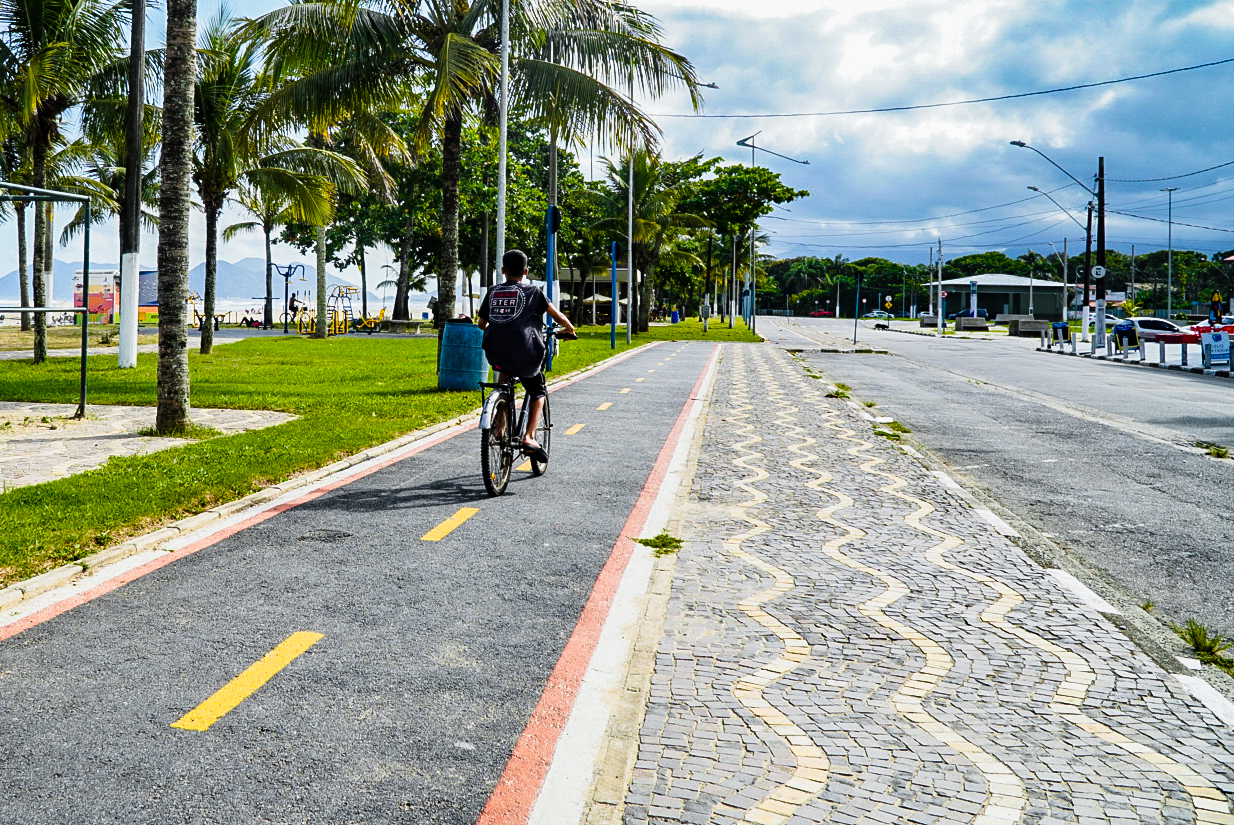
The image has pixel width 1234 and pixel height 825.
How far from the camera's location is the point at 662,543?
20.5 feet

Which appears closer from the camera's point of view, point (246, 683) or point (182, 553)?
point (246, 683)

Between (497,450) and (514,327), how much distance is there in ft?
3.06

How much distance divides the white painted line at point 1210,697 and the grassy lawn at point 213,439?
5353mm

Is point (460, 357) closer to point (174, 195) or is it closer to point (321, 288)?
point (174, 195)

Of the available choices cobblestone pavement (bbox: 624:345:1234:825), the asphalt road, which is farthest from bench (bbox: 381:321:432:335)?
cobblestone pavement (bbox: 624:345:1234:825)

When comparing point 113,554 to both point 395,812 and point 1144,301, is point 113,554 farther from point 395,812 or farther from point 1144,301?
point 1144,301

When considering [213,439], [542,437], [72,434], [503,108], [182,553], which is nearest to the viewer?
[182,553]

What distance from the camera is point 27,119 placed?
56.2ft

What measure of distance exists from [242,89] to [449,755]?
78.0 ft

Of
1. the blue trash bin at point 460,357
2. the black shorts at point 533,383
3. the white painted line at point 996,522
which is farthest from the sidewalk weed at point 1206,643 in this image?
the blue trash bin at point 460,357

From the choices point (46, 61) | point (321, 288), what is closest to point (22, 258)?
point (321, 288)

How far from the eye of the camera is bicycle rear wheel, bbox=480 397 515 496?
745 centimetres

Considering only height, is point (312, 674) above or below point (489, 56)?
below

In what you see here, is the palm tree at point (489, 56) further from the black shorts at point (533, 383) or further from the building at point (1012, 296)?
the building at point (1012, 296)
